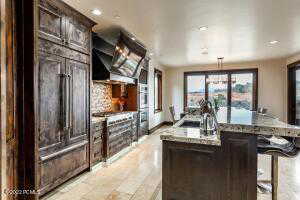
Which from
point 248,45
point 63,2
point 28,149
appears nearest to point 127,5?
point 63,2

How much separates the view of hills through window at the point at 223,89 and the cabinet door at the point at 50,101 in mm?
5881

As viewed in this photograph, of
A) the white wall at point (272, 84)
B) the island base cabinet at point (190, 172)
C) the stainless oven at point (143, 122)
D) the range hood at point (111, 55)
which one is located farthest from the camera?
the white wall at point (272, 84)

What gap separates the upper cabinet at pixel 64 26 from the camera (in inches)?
94.3

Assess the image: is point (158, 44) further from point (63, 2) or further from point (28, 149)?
point (28, 149)

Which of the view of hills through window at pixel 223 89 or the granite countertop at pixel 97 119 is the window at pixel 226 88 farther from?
the granite countertop at pixel 97 119

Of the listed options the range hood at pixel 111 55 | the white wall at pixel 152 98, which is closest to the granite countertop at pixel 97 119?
the range hood at pixel 111 55

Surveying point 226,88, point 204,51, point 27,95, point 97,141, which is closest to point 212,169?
point 27,95

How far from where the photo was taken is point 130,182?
2.99 metres

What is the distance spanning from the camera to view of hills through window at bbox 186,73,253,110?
767 cm

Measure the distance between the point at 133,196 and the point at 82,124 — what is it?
1387 millimetres

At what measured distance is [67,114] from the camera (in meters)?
2.76

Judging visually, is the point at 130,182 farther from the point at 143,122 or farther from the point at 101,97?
the point at 143,122

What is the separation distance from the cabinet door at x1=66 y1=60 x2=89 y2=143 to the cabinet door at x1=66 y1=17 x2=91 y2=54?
27 centimetres

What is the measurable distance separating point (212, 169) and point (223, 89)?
6753 millimetres
